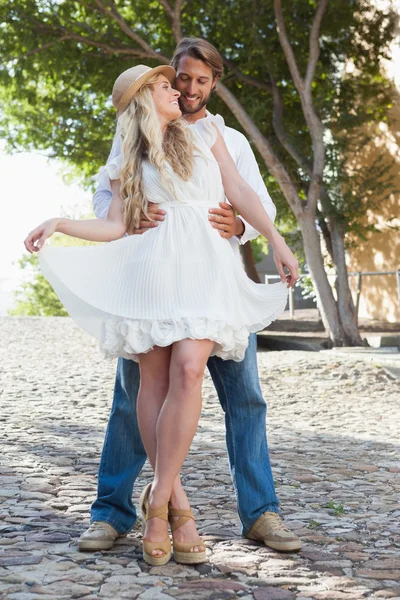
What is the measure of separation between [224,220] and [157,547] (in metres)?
1.27

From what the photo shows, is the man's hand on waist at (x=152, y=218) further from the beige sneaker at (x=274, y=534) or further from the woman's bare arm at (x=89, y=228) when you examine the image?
the beige sneaker at (x=274, y=534)

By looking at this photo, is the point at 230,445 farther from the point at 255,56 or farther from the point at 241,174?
the point at 255,56

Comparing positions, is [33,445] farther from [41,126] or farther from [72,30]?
[41,126]

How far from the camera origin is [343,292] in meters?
14.7

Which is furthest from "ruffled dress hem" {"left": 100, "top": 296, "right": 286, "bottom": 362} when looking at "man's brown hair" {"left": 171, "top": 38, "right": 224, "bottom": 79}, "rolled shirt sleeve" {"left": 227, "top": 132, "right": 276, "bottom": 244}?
"man's brown hair" {"left": 171, "top": 38, "right": 224, "bottom": 79}

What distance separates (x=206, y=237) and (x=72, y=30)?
40.5ft

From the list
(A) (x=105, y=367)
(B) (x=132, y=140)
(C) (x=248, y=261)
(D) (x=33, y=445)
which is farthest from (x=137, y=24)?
(B) (x=132, y=140)

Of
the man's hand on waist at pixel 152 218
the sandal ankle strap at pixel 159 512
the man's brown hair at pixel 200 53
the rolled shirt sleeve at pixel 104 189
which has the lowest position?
the sandal ankle strap at pixel 159 512

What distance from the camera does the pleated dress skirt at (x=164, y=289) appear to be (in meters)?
3.49

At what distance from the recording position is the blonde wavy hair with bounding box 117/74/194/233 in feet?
11.9

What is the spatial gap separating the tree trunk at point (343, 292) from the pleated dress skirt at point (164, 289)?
1082 cm

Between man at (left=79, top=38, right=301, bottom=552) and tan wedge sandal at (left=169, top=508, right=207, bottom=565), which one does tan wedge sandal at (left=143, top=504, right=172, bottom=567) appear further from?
man at (left=79, top=38, right=301, bottom=552)

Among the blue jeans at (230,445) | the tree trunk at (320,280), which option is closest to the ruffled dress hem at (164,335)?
the blue jeans at (230,445)

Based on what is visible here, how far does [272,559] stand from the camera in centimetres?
362
